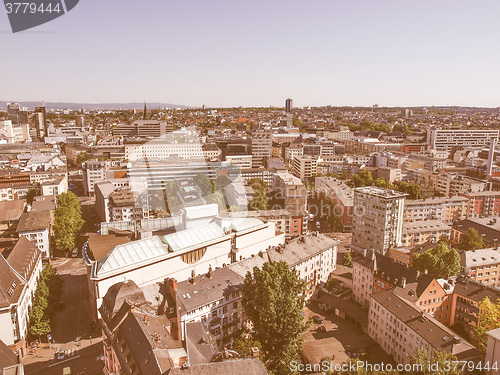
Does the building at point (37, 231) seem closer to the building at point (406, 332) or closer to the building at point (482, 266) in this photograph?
the building at point (406, 332)

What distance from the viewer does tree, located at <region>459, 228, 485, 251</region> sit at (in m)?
50.7

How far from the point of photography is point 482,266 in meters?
43.5

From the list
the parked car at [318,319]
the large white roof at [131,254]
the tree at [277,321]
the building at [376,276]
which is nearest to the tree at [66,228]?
the large white roof at [131,254]

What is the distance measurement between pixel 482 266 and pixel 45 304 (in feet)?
151

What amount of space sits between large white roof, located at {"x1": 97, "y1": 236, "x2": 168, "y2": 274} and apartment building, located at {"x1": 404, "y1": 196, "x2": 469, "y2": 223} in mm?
42472

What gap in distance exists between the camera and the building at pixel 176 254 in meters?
33.2

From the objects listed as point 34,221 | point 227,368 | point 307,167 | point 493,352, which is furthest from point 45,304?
point 307,167

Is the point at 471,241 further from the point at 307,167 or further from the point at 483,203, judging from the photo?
the point at 307,167

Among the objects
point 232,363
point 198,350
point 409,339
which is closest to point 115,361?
point 198,350

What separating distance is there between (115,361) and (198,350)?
539 cm

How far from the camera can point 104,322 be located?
27.3 meters

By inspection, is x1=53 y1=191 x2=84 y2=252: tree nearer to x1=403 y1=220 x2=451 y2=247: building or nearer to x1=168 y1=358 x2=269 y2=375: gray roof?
x1=168 y1=358 x2=269 y2=375: gray roof

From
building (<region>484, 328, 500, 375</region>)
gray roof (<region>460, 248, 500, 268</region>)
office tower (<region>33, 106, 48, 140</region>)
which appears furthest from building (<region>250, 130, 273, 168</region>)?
office tower (<region>33, 106, 48, 140</region>)

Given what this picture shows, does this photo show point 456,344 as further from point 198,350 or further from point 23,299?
point 23,299
